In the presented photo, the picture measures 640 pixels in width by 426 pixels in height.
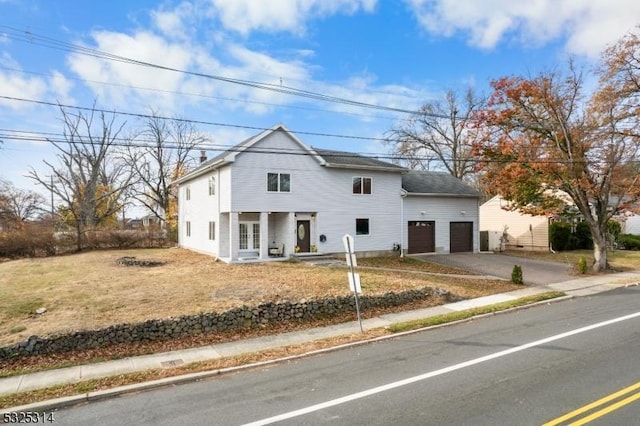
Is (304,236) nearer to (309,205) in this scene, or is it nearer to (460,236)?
(309,205)

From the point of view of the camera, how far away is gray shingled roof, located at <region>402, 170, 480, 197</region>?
28172mm

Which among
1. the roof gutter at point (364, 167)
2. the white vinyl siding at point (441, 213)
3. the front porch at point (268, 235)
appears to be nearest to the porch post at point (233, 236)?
the front porch at point (268, 235)

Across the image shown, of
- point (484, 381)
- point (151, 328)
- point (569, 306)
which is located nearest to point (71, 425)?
point (151, 328)

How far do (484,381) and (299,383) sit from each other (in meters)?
3.04

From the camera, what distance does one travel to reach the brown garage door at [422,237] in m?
27.6

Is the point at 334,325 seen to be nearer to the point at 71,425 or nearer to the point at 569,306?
the point at 71,425

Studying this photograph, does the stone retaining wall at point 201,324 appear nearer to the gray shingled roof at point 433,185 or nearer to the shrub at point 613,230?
the gray shingled roof at point 433,185

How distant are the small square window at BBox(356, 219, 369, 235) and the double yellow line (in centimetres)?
1993

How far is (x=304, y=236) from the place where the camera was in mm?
24562

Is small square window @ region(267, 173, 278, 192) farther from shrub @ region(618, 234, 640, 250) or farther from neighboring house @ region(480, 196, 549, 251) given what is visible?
shrub @ region(618, 234, 640, 250)

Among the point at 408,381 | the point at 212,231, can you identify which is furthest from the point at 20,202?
the point at 408,381

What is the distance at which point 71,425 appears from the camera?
5801 mm

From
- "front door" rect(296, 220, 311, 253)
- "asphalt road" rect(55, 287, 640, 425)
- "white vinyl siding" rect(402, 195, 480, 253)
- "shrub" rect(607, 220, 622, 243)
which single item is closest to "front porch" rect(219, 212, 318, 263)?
"front door" rect(296, 220, 311, 253)

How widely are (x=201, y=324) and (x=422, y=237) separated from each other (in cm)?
2026
